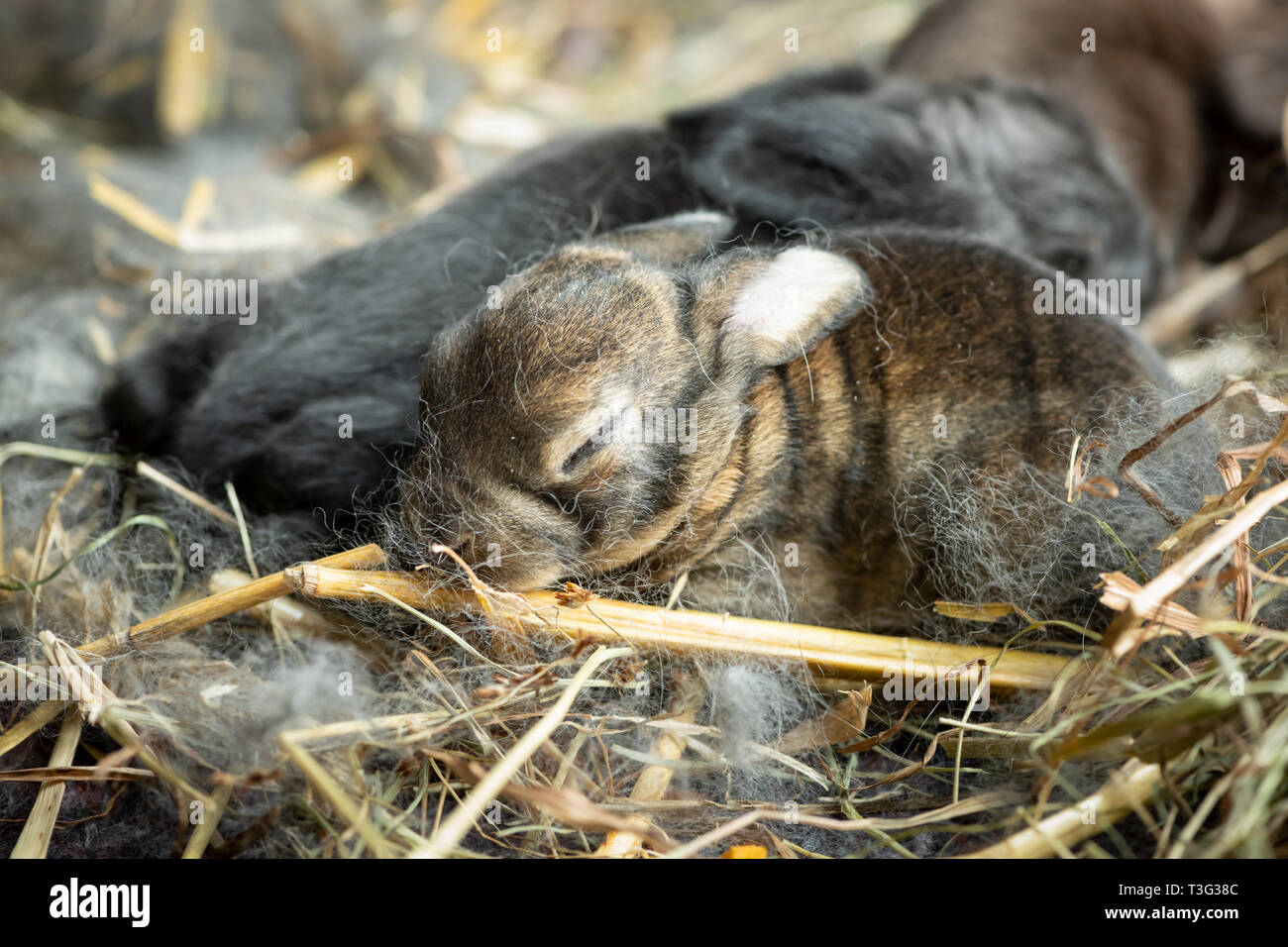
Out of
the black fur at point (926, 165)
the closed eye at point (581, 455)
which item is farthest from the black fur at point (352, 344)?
the closed eye at point (581, 455)

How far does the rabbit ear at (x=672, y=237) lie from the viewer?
224 cm

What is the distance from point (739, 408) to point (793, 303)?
0.23 metres

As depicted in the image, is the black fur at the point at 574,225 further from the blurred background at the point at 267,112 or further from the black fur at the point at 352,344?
the blurred background at the point at 267,112

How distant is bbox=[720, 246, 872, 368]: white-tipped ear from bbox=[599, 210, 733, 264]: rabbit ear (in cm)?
25

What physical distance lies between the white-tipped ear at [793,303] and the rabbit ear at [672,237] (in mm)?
249

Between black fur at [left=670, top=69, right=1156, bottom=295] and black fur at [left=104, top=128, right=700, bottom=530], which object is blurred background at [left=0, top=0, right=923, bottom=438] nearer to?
black fur at [left=104, top=128, right=700, bottom=530]

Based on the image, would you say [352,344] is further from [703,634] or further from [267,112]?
[267,112]

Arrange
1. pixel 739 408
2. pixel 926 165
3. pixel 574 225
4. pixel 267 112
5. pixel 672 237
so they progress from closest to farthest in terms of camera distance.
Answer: pixel 739 408 < pixel 672 237 < pixel 574 225 < pixel 926 165 < pixel 267 112

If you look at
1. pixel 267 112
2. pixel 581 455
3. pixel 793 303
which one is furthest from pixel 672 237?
pixel 267 112

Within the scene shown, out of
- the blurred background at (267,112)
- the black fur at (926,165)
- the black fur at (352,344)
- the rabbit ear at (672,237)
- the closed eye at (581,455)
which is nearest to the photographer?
the closed eye at (581,455)

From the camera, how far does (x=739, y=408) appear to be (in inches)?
83.2

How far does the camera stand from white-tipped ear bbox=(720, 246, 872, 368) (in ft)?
6.57

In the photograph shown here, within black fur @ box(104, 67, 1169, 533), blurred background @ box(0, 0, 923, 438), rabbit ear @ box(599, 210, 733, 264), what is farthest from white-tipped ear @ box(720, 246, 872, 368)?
blurred background @ box(0, 0, 923, 438)
